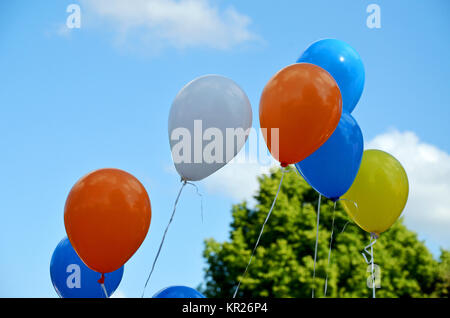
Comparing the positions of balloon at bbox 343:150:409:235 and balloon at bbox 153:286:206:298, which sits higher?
balloon at bbox 343:150:409:235

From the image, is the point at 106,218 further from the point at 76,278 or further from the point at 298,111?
the point at 298,111

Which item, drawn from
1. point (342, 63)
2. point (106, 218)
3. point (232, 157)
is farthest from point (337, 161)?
point (106, 218)

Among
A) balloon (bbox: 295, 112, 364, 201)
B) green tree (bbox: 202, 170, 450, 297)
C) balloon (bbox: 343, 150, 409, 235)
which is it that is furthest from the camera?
green tree (bbox: 202, 170, 450, 297)

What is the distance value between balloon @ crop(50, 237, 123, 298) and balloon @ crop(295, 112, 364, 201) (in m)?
2.15

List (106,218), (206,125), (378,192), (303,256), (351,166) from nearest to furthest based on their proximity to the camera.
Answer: (106,218) → (206,125) → (351,166) → (378,192) → (303,256)

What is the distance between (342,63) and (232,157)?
5.06 feet

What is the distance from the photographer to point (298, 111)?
435 centimetres

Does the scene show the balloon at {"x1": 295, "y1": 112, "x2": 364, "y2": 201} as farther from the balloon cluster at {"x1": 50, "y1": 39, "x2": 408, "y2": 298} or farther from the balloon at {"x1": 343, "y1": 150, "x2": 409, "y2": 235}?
the balloon at {"x1": 343, "y1": 150, "x2": 409, "y2": 235}

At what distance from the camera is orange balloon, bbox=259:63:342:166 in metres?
4.36

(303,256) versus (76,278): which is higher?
(303,256)

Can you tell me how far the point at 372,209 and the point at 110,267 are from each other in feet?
8.22

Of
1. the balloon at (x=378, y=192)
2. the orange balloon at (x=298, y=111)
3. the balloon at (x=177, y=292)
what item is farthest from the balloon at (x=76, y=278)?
the balloon at (x=378, y=192)

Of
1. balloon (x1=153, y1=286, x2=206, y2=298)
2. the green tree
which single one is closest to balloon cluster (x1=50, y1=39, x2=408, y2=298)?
balloon (x1=153, y1=286, x2=206, y2=298)
